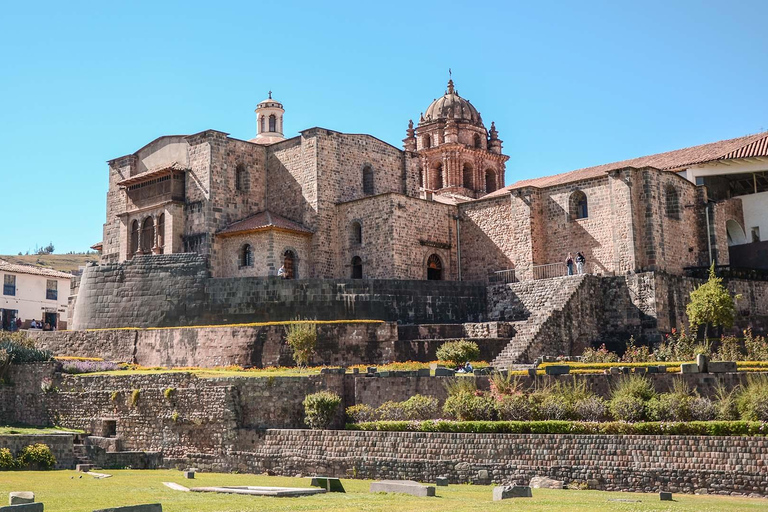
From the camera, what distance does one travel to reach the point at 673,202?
37562mm

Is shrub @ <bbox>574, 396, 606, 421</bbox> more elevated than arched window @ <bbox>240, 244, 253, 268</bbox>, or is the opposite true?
arched window @ <bbox>240, 244, 253, 268</bbox>

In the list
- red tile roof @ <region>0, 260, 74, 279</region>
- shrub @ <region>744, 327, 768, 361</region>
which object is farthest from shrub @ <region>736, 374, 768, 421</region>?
red tile roof @ <region>0, 260, 74, 279</region>

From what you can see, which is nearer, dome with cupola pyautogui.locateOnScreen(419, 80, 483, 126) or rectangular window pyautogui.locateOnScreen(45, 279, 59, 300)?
rectangular window pyautogui.locateOnScreen(45, 279, 59, 300)

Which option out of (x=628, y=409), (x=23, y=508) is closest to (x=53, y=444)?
(x=23, y=508)

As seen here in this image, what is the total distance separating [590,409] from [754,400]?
11.7ft

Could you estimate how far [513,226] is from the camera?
133 feet

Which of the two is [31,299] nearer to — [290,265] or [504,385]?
[290,265]

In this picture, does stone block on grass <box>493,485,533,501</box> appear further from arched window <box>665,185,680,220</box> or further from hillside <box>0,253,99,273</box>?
hillside <box>0,253,99,273</box>

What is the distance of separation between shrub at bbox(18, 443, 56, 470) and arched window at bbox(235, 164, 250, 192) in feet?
70.2

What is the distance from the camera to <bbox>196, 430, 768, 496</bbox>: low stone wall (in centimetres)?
1814

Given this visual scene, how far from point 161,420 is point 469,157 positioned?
3576cm

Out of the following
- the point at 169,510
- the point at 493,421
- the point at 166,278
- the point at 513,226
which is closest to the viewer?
the point at 169,510

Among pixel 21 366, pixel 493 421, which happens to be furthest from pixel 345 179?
pixel 493 421

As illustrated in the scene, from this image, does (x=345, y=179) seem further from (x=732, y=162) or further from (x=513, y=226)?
(x=732, y=162)
